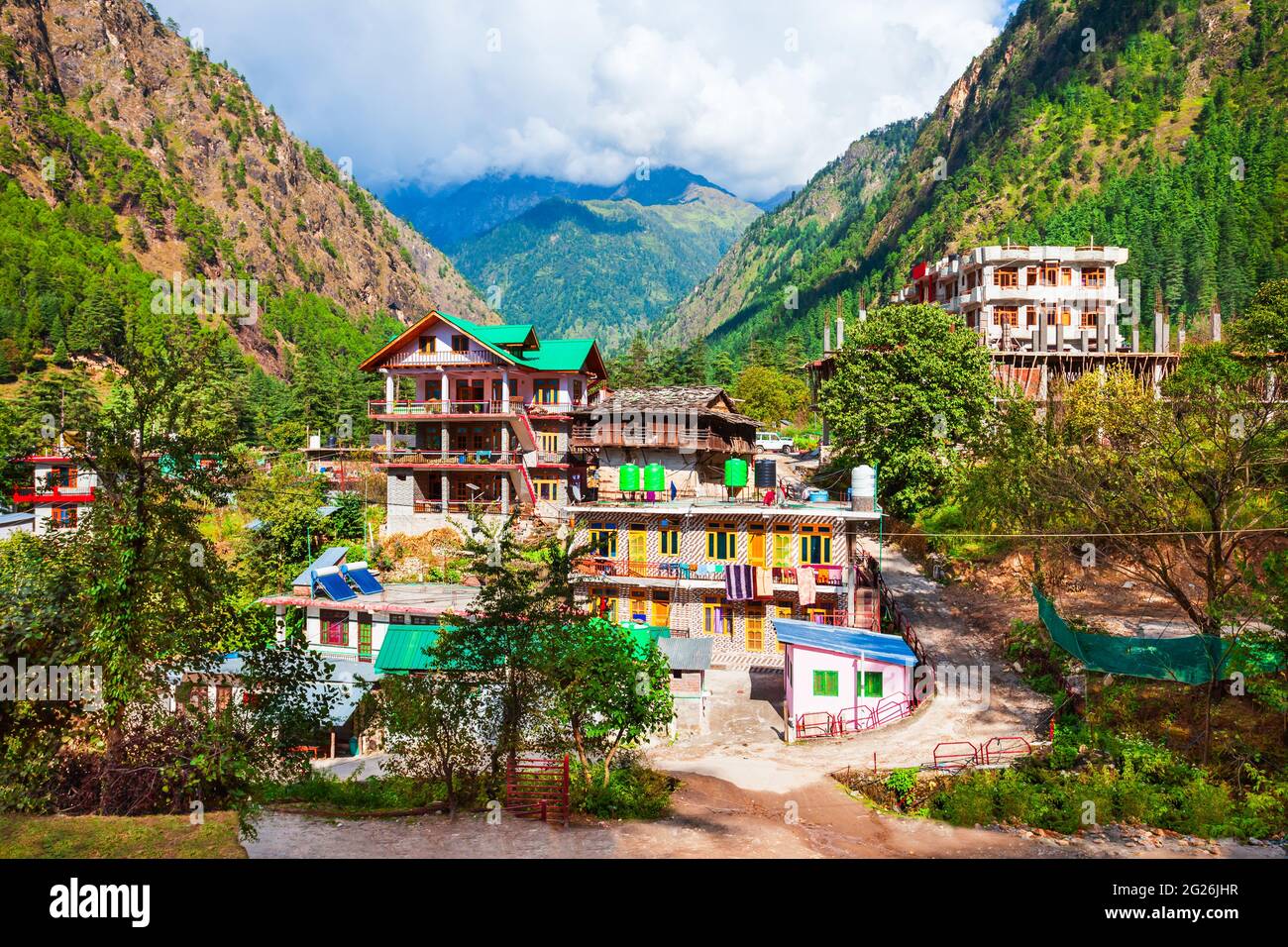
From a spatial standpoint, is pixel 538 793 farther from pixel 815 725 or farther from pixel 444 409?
pixel 444 409

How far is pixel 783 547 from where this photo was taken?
111 feet

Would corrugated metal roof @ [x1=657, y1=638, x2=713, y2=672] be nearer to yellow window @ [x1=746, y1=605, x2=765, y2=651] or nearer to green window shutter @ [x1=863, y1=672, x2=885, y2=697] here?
yellow window @ [x1=746, y1=605, x2=765, y2=651]

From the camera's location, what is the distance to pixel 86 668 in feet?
52.5

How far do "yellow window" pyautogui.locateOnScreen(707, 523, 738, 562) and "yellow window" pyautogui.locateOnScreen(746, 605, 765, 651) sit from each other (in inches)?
92.6

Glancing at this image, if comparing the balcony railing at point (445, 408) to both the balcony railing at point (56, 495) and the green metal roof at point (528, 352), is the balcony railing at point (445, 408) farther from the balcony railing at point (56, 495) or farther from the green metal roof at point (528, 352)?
the balcony railing at point (56, 495)

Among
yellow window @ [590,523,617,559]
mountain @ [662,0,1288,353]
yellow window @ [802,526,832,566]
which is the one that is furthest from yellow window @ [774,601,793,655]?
mountain @ [662,0,1288,353]

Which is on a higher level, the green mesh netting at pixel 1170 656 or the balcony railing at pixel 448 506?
the balcony railing at pixel 448 506

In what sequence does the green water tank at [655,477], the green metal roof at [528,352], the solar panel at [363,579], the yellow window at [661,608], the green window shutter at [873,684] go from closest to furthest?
the green window shutter at [873,684] < the solar panel at [363,579] < the yellow window at [661,608] < the green water tank at [655,477] < the green metal roof at [528,352]

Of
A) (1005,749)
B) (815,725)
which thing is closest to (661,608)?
(815,725)

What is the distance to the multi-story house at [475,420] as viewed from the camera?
4653cm

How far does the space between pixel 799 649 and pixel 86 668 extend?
1992 cm

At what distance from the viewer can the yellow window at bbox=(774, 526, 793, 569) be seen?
33719mm

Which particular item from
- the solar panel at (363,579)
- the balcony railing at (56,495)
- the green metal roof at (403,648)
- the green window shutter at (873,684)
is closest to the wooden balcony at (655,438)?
the solar panel at (363,579)

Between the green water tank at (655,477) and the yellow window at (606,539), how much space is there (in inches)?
180
